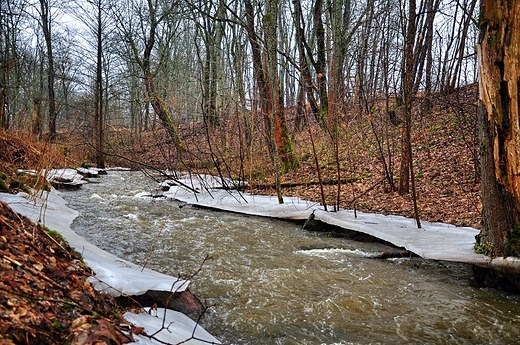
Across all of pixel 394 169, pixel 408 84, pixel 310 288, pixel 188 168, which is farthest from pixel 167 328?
pixel 394 169

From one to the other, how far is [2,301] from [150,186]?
33.4 feet

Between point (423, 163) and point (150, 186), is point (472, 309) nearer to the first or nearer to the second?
point (423, 163)

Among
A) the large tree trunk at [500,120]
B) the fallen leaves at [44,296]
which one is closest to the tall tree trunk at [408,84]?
the large tree trunk at [500,120]

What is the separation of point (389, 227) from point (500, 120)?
2334 mm

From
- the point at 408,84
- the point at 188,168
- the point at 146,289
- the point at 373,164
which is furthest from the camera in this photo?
the point at 373,164

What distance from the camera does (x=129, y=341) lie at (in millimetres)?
1553

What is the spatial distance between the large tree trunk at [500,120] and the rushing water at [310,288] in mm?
720

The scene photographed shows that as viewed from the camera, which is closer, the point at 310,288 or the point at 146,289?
the point at 146,289

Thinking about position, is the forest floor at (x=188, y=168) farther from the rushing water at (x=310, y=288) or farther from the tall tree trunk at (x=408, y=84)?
the rushing water at (x=310, y=288)

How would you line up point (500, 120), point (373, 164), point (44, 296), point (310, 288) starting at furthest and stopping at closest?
1. point (373, 164)
2. point (310, 288)
3. point (500, 120)
4. point (44, 296)

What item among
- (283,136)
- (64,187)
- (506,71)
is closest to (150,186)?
(64,187)

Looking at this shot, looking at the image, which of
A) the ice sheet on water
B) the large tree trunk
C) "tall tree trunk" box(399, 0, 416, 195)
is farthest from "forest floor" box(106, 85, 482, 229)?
the ice sheet on water

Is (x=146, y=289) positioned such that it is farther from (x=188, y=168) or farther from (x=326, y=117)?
(x=326, y=117)

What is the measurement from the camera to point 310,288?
354cm
